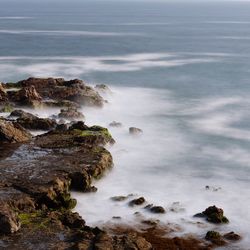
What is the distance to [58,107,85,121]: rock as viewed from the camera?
49500 millimetres

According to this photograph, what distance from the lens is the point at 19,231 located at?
84.7 ft

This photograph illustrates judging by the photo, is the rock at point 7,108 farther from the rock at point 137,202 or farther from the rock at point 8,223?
the rock at point 8,223

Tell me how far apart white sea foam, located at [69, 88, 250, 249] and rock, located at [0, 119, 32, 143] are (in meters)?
7.01

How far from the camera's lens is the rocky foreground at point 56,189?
25.3 m

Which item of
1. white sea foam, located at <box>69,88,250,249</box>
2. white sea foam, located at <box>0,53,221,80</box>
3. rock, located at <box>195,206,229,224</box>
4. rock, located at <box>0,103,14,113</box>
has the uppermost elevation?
white sea foam, located at <box>0,53,221,80</box>

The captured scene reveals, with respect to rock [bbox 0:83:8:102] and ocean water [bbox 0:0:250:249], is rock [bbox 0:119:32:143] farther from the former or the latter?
rock [bbox 0:83:8:102]

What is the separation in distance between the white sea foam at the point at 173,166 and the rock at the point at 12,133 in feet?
23.0

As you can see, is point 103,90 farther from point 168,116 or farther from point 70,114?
point 70,114

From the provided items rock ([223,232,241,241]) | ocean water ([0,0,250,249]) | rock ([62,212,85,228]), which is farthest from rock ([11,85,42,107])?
rock ([223,232,241,241])

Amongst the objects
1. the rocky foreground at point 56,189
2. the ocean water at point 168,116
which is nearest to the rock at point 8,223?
the rocky foreground at point 56,189

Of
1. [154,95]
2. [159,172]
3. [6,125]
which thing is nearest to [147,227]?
[159,172]

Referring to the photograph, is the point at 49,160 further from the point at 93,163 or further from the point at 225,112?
the point at 225,112

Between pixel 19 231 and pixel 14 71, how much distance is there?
5706 cm

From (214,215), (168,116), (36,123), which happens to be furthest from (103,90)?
(214,215)
